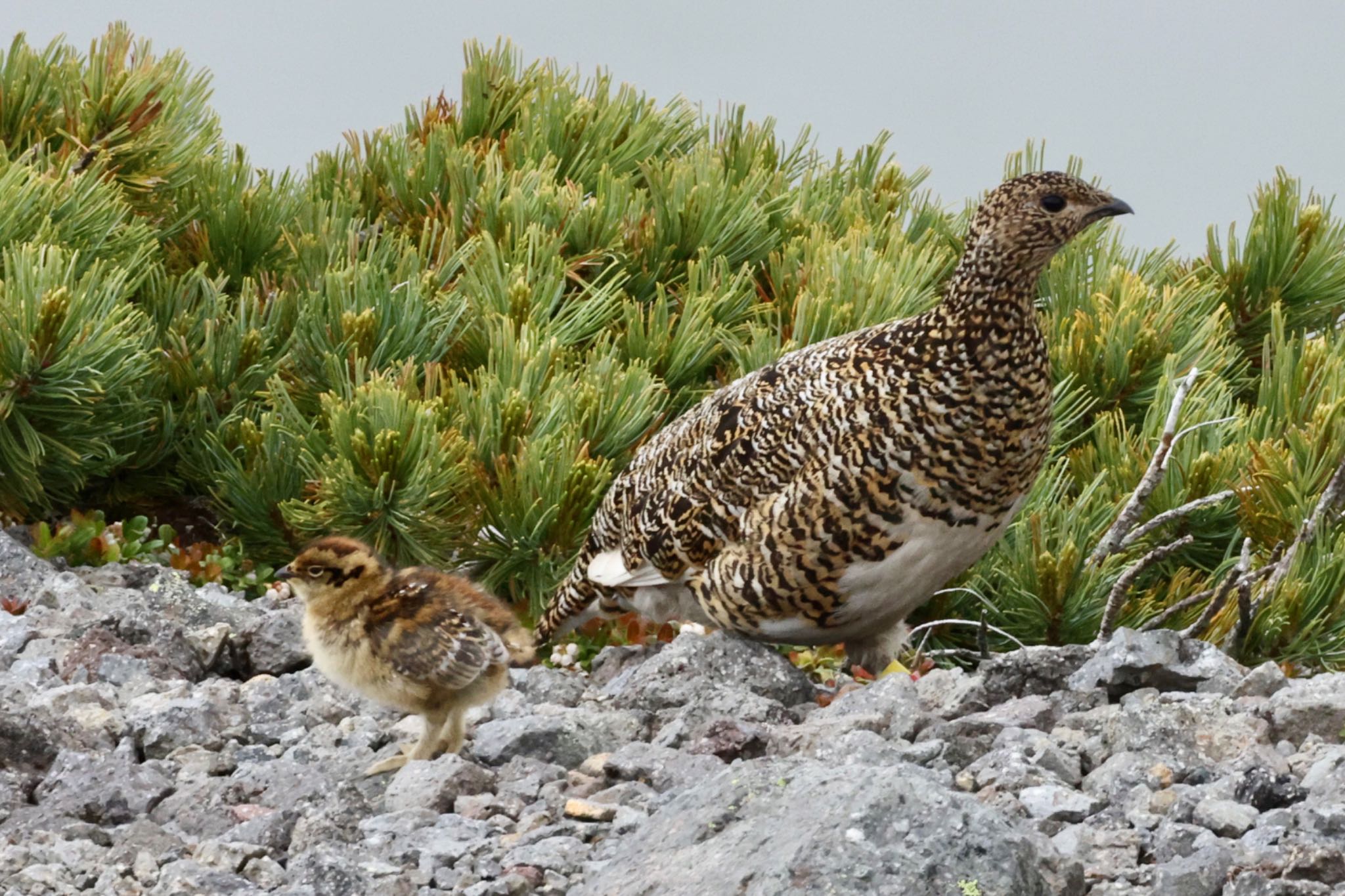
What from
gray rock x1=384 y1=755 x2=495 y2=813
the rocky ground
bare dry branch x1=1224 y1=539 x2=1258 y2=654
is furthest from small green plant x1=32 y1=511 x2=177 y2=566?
bare dry branch x1=1224 y1=539 x2=1258 y2=654

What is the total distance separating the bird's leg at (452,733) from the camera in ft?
13.9

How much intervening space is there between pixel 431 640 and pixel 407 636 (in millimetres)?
78

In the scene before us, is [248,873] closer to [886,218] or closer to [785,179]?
[886,218]

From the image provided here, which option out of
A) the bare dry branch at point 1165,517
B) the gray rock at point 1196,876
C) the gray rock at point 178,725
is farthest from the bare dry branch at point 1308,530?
the gray rock at point 178,725

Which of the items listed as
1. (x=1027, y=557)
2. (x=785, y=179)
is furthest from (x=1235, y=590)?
(x=785, y=179)

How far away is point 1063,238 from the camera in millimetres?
5074

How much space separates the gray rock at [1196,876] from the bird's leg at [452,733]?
1.67m

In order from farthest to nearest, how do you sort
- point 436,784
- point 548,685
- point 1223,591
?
point 1223,591 < point 548,685 < point 436,784

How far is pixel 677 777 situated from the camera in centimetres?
393

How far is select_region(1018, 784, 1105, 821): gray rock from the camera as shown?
3619 mm

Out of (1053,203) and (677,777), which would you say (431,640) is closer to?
(677,777)

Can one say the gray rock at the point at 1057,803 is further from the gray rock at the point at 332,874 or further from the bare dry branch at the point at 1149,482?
the bare dry branch at the point at 1149,482

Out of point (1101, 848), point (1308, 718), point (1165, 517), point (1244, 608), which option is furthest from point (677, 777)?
point (1244, 608)

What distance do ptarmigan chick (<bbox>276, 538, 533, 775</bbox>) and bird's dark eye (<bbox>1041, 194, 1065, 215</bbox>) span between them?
1.81 meters
